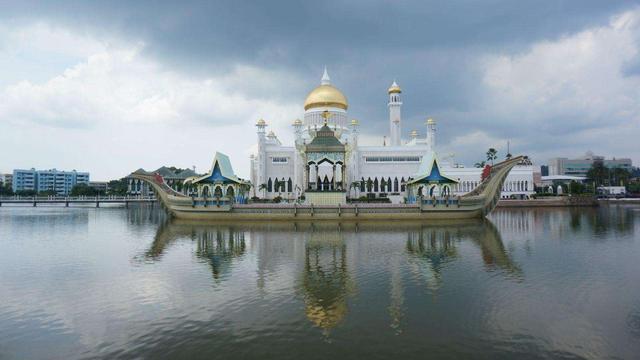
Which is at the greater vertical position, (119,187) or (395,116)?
(395,116)

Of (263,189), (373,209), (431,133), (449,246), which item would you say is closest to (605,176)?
(431,133)

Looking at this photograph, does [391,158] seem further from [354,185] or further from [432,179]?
[432,179]

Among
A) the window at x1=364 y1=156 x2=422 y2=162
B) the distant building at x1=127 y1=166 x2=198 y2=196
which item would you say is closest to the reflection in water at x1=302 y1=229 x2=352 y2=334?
the window at x1=364 y1=156 x2=422 y2=162

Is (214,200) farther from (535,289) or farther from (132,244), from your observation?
(535,289)

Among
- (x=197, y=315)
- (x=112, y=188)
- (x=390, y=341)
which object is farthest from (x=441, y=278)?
(x=112, y=188)

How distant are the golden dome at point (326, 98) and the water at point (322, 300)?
45.5 meters

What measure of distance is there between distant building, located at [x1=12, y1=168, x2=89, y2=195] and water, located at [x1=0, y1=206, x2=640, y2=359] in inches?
5321

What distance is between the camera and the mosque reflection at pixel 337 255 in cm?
1311

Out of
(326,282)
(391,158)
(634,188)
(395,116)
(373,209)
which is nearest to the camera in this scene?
(326,282)

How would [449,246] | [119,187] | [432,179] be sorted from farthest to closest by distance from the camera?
[119,187]
[432,179]
[449,246]

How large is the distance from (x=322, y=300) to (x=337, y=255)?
751 centimetres

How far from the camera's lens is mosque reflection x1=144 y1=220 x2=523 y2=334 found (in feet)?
43.0

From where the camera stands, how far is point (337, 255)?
1989 cm

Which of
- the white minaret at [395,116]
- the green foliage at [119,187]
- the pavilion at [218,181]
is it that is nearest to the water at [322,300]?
the pavilion at [218,181]
